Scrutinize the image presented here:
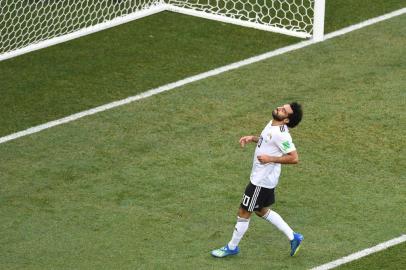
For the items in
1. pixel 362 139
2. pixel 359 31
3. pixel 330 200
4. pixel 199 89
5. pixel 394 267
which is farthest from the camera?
pixel 359 31

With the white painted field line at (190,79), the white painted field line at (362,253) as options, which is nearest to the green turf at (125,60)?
the white painted field line at (190,79)

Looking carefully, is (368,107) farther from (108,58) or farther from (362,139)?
(108,58)

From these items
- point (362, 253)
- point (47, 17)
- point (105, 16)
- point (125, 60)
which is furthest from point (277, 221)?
point (47, 17)

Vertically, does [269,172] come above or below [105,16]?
below

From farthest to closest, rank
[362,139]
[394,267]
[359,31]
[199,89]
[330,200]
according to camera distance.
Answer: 1. [359,31]
2. [199,89]
3. [362,139]
4. [330,200]
5. [394,267]

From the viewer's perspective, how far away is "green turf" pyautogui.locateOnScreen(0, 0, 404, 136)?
1480 centimetres

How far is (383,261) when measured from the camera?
11.0 meters

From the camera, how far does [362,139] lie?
13.5 meters

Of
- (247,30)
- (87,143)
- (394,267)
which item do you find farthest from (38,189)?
(247,30)

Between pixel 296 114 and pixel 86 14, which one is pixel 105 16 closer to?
pixel 86 14

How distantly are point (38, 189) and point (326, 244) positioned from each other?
3236 millimetres

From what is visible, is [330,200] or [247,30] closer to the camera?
[330,200]

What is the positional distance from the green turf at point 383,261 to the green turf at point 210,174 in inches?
9.3

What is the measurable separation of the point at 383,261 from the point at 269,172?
4.40ft
